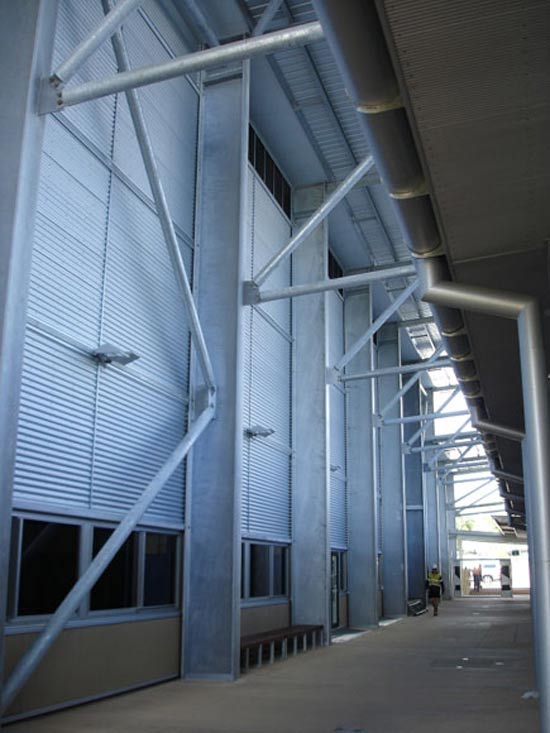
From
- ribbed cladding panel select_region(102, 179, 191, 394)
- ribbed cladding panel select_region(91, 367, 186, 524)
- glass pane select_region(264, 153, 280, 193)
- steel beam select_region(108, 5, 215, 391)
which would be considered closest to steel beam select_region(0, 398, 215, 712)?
ribbed cladding panel select_region(91, 367, 186, 524)

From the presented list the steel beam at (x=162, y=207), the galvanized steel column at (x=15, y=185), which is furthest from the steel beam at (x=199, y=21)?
the galvanized steel column at (x=15, y=185)

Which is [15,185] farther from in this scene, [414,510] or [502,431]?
[414,510]

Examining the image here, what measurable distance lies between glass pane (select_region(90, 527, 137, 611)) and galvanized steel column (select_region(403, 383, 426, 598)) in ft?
91.5

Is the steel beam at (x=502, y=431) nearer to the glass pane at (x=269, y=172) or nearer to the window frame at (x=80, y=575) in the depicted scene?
the window frame at (x=80, y=575)

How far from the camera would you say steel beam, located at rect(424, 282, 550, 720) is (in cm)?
544

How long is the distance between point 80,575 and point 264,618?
782 cm

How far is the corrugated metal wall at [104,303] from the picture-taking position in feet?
32.8

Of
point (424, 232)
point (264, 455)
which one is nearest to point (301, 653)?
point (264, 455)

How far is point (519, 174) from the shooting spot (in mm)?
5320

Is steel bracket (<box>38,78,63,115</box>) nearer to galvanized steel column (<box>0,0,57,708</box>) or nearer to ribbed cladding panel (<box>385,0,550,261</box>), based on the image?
galvanized steel column (<box>0,0,57,708</box>)

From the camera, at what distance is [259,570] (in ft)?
57.6

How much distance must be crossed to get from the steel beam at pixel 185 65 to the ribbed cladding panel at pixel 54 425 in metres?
2.79

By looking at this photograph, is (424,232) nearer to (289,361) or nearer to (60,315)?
(60,315)

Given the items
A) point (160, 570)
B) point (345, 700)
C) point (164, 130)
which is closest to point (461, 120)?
point (345, 700)
